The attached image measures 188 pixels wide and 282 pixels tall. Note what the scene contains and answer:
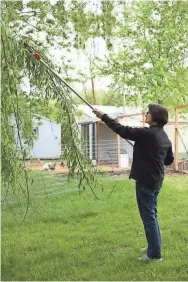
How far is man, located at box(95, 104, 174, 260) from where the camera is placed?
3.30 meters

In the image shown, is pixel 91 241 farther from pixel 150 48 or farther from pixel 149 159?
pixel 150 48

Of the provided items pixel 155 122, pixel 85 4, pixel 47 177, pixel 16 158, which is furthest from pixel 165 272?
pixel 47 177

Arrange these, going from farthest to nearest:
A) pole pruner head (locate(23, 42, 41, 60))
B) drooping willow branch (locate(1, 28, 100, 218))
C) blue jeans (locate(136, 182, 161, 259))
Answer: blue jeans (locate(136, 182, 161, 259)), pole pruner head (locate(23, 42, 41, 60)), drooping willow branch (locate(1, 28, 100, 218))

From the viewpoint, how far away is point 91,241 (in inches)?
171

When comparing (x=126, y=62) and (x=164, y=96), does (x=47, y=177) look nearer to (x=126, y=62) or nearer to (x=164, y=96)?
(x=164, y=96)

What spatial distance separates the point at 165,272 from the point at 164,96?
9.54 metres

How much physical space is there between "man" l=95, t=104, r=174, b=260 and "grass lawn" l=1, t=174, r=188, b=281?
37 cm

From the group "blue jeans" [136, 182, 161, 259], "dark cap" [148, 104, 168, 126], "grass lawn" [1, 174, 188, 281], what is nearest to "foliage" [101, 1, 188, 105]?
"grass lawn" [1, 174, 188, 281]

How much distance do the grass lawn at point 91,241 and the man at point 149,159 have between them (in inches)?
14.5

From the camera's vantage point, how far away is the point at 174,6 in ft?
43.8

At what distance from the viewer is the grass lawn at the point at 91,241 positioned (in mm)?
3389

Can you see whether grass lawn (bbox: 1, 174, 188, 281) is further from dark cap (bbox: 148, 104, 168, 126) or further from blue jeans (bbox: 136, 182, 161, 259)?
dark cap (bbox: 148, 104, 168, 126)

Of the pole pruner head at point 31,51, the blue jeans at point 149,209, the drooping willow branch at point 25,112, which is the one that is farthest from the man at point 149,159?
the pole pruner head at point 31,51

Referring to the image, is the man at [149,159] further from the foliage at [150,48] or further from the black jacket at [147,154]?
the foliage at [150,48]
